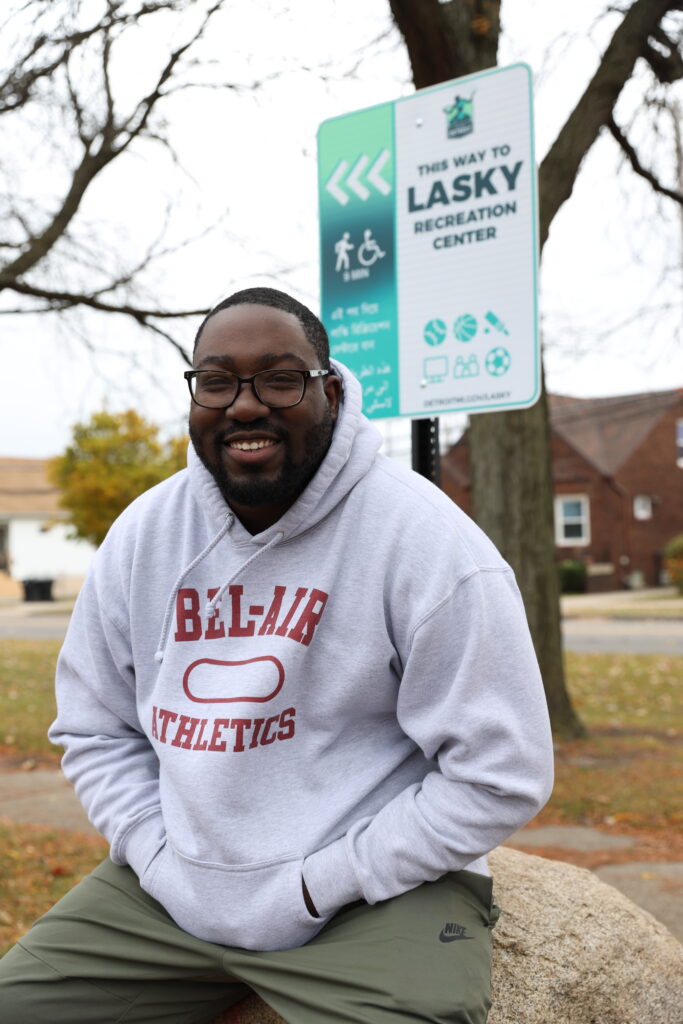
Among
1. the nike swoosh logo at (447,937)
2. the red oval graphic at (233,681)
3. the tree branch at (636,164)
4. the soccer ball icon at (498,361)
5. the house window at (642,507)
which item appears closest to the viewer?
the nike swoosh logo at (447,937)

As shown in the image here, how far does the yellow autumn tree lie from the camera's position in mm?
30609

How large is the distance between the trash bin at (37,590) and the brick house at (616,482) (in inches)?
577

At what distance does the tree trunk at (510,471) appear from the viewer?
688 cm

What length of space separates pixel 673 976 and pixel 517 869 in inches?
19.2

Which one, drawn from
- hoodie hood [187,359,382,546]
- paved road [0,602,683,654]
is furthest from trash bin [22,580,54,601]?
hoodie hood [187,359,382,546]

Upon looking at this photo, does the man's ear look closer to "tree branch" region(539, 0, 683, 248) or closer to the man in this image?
the man

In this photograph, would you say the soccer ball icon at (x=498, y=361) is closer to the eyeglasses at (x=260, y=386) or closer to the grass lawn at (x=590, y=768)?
the eyeglasses at (x=260, y=386)

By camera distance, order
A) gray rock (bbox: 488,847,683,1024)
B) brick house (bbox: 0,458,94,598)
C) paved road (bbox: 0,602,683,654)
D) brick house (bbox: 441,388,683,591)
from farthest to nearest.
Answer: brick house (bbox: 0,458,94,598) < brick house (bbox: 441,388,683,591) < paved road (bbox: 0,602,683,654) < gray rock (bbox: 488,847,683,1024)

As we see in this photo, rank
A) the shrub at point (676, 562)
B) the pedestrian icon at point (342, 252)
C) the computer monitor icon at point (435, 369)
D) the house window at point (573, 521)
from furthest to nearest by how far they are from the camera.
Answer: the house window at point (573, 521)
the shrub at point (676, 562)
the pedestrian icon at point (342, 252)
the computer monitor icon at point (435, 369)

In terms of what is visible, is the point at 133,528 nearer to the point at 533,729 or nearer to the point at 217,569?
the point at 217,569

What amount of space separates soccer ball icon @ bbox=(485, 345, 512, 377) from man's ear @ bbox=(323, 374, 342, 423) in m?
1.65

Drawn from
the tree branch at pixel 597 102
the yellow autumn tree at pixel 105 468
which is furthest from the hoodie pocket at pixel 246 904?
the yellow autumn tree at pixel 105 468

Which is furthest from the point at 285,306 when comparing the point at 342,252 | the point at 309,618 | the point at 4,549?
the point at 4,549

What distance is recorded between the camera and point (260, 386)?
88.1 inches
